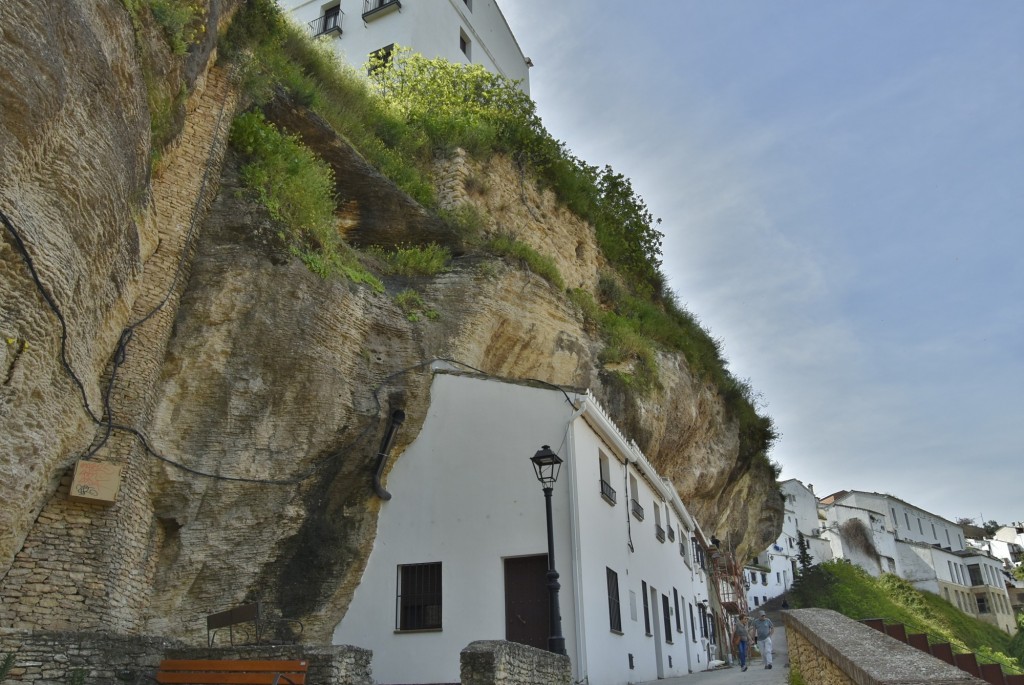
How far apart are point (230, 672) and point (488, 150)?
13.8 m

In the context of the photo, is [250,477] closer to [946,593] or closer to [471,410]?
[471,410]

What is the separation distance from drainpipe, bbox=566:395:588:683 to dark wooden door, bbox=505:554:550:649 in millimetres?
474

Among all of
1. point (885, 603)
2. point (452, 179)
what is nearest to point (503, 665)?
point (452, 179)

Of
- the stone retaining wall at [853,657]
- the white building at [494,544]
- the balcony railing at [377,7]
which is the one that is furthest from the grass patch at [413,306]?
the balcony railing at [377,7]

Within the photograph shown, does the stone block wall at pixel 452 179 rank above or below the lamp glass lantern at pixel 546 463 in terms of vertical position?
above

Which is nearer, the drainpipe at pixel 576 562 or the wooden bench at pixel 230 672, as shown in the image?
the wooden bench at pixel 230 672

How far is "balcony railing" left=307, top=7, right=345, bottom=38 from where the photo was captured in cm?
2627

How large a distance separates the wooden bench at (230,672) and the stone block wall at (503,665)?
62.7 inches

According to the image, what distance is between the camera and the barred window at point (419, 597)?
11.9 meters

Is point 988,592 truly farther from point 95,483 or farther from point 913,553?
point 95,483

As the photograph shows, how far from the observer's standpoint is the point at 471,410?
13.2 metres

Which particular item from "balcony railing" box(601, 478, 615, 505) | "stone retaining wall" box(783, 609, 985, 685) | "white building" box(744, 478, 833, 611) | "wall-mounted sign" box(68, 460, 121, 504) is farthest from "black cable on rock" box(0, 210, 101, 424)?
"white building" box(744, 478, 833, 611)

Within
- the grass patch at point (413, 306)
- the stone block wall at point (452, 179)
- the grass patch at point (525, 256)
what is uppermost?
the stone block wall at point (452, 179)

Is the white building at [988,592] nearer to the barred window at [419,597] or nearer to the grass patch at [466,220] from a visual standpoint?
the grass patch at [466,220]
